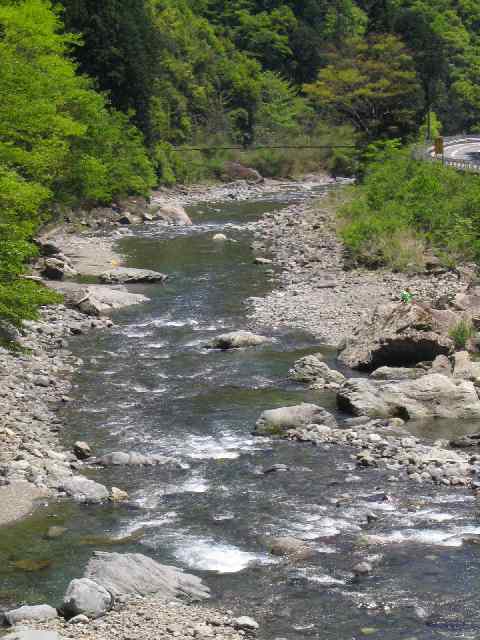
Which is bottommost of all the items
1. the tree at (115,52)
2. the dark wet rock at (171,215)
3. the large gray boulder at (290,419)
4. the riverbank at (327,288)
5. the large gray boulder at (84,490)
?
the dark wet rock at (171,215)

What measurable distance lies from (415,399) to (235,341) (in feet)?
22.7

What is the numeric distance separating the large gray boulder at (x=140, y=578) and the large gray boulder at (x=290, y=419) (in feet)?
21.0

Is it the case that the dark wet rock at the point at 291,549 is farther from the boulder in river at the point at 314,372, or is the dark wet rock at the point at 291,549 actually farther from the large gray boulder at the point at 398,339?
the large gray boulder at the point at 398,339

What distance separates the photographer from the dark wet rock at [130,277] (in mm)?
35906

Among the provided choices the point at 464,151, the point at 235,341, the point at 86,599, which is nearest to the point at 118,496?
the point at 86,599

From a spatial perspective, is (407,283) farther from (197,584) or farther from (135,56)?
(135,56)

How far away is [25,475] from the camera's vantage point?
1680cm

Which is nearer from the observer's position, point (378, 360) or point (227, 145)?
point (378, 360)

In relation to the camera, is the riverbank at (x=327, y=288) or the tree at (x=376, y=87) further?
the tree at (x=376, y=87)

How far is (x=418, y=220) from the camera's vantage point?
37.5 metres

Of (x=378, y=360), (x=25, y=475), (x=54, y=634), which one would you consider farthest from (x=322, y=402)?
(x=54, y=634)

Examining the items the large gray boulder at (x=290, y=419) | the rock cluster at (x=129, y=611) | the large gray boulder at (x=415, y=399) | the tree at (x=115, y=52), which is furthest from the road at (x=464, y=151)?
the rock cluster at (x=129, y=611)

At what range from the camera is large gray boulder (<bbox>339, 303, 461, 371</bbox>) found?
78.2 ft

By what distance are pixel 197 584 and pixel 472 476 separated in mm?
6232
